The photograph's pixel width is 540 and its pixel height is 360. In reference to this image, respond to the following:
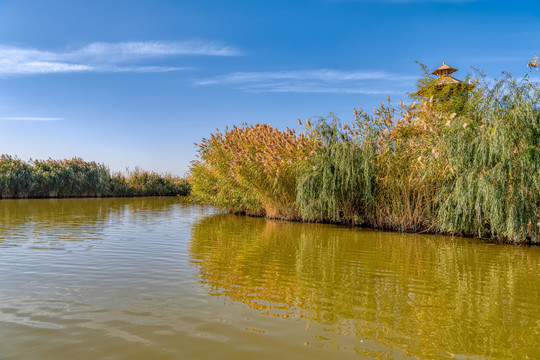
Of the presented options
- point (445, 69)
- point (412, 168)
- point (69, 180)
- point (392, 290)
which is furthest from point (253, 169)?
point (445, 69)

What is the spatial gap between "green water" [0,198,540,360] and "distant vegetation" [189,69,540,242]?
5.13ft

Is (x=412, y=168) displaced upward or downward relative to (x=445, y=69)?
downward

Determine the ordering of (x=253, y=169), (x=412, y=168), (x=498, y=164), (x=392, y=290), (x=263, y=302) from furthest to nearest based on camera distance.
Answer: (x=253, y=169), (x=412, y=168), (x=498, y=164), (x=392, y=290), (x=263, y=302)

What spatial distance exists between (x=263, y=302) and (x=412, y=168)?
7860 mm

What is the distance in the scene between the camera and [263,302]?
4.02 m

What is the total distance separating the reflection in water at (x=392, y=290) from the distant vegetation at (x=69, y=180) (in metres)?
23.3

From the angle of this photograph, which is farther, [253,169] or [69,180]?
[69,180]

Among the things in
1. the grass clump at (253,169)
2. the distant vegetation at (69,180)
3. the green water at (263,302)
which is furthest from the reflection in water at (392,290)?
the distant vegetation at (69,180)

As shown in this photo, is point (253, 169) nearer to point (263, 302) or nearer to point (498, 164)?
point (498, 164)

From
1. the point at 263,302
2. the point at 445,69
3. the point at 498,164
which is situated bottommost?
the point at 263,302

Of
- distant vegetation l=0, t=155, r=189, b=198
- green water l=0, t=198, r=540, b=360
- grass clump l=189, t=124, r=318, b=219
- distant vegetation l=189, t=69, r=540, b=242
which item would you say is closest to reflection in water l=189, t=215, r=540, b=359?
green water l=0, t=198, r=540, b=360

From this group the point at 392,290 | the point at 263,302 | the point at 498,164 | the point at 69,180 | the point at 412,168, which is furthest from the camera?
the point at 69,180

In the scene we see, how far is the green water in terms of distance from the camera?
292 centimetres

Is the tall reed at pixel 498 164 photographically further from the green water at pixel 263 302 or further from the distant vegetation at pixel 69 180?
the distant vegetation at pixel 69 180
